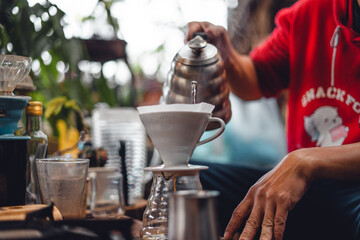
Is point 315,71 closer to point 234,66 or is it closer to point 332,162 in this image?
point 234,66

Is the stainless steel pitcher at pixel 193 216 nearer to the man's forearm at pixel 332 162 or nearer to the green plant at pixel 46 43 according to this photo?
the man's forearm at pixel 332 162

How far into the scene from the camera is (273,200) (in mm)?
893

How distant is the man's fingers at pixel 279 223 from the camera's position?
0.85 metres

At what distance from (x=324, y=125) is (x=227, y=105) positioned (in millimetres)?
491

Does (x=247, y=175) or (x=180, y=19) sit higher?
(x=180, y=19)

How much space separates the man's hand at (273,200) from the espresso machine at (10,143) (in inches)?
19.2

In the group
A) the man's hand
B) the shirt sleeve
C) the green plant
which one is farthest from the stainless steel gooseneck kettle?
the shirt sleeve

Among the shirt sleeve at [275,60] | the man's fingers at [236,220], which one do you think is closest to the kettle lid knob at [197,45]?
the man's fingers at [236,220]

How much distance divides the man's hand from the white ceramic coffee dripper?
0.19 metres

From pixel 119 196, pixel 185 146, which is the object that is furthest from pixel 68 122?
pixel 185 146

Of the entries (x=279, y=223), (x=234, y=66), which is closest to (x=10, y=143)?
(x=279, y=223)

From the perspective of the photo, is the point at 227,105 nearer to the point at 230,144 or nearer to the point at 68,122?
the point at 68,122

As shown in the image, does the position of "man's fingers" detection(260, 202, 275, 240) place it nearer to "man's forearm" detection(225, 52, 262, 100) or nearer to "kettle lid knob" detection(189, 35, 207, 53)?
"kettle lid knob" detection(189, 35, 207, 53)

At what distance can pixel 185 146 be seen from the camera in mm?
842
